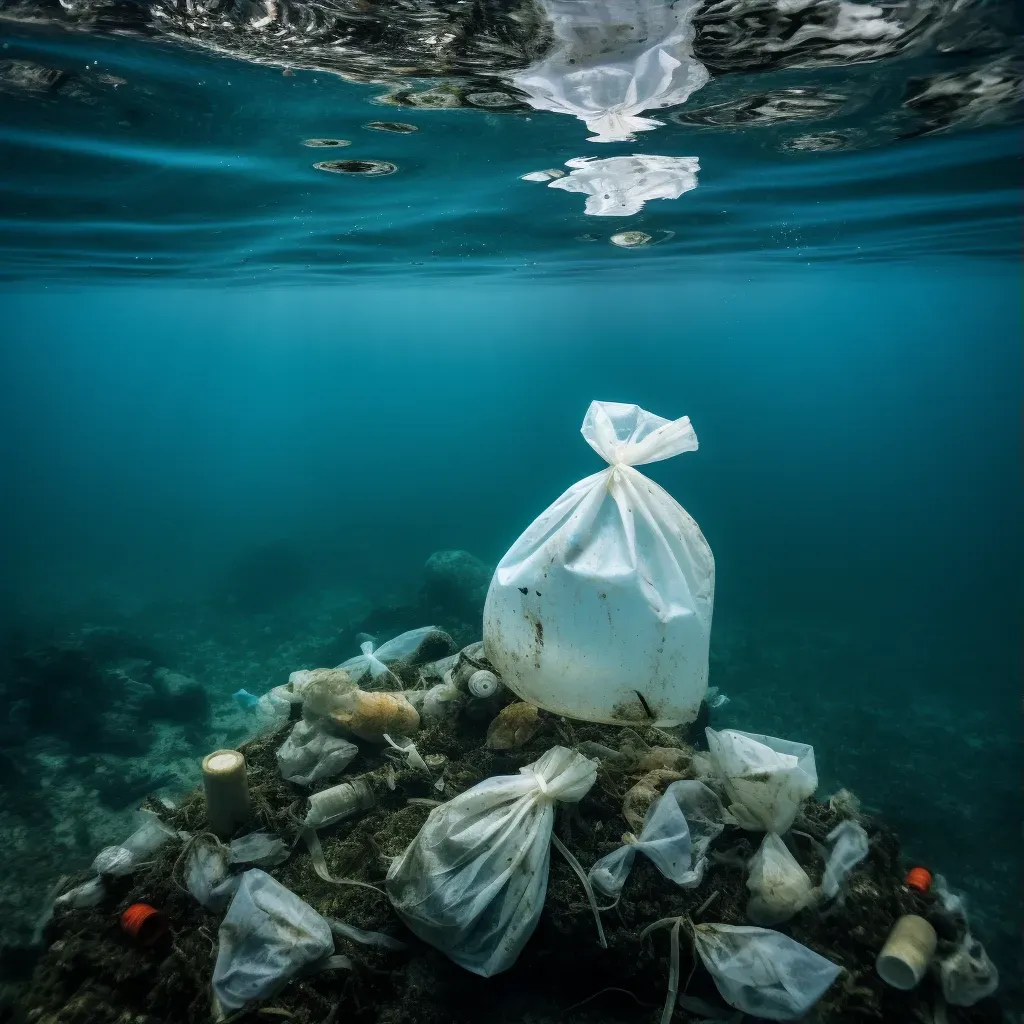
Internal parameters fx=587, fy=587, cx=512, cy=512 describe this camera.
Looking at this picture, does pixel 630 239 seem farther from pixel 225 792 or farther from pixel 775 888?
pixel 225 792

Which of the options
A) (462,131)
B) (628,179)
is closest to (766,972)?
(462,131)

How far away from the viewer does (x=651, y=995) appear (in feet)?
10.0

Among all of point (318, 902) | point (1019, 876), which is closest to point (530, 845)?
point (318, 902)

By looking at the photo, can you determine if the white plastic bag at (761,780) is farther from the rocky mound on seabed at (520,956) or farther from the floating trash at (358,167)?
the floating trash at (358,167)

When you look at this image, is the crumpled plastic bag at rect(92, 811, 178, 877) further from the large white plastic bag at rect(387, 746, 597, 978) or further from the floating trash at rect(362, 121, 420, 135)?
the floating trash at rect(362, 121, 420, 135)

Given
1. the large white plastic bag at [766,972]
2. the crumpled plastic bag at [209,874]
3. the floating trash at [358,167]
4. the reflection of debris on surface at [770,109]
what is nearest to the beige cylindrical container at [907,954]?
→ the large white plastic bag at [766,972]

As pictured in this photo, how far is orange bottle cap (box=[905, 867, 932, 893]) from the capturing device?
10.8ft

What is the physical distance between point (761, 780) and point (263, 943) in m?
2.69

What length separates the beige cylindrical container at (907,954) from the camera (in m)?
2.78

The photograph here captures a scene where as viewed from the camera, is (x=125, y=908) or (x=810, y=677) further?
(x=810, y=677)

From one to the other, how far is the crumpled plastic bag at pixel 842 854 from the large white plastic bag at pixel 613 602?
1.04 meters

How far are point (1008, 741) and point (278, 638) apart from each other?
17119 millimetres

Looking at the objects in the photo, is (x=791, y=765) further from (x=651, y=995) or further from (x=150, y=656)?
(x=150, y=656)

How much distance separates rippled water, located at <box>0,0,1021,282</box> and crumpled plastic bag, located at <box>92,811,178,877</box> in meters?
5.80
